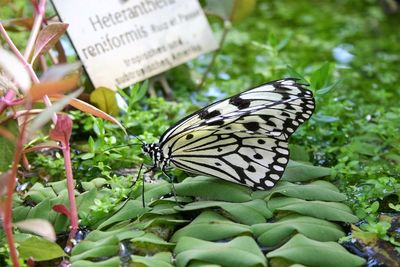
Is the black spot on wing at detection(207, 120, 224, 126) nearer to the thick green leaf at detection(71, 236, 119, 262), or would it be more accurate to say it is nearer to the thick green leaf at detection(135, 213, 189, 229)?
the thick green leaf at detection(135, 213, 189, 229)

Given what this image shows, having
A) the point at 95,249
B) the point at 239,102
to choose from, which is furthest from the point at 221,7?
the point at 95,249

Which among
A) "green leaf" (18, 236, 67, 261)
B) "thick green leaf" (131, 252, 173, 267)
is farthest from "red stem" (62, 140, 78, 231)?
"thick green leaf" (131, 252, 173, 267)

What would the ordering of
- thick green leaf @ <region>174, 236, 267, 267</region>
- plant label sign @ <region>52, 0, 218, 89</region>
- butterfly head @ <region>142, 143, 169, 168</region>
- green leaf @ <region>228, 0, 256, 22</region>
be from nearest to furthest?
thick green leaf @ <region>174, 236, 267, 267</region>, butterfly head @ <region>142, 143, 169, 168</region>, plant label sign @ <region>52, 0, 218, 89</region>, green leaf @ <region>228, 0, 256, 22</region>

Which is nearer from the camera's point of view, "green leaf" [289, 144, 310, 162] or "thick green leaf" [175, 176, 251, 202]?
"thick green leaf" [175, 176, 251, 202]

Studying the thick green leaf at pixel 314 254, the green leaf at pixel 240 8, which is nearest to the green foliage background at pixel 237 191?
the thick green leaf at pixel 314 254

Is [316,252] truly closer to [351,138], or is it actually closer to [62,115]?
[62,115]

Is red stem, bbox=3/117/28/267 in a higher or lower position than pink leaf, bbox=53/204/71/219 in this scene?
higher

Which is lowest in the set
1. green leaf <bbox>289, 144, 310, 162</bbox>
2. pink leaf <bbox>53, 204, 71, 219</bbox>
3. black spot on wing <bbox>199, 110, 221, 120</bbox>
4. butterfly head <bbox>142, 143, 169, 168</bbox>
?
green leaf <bbox>289, 144, 310, 162</bbox>
